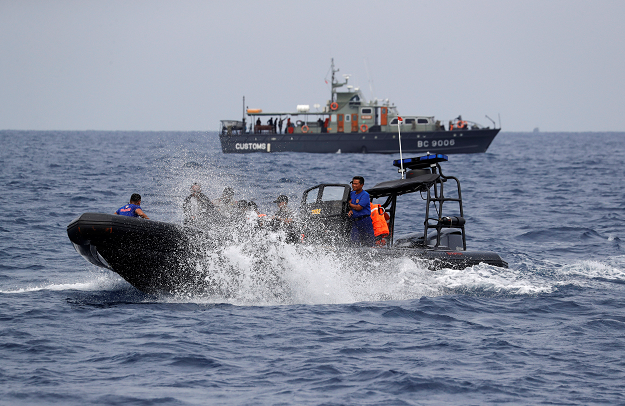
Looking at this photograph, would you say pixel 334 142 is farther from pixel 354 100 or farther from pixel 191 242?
pixel 191 242

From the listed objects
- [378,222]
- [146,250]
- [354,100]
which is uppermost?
[354,100]

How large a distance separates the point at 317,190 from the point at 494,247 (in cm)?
519

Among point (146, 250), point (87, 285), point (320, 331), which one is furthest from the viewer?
point (87, 285)

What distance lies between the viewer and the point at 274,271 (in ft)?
32.6

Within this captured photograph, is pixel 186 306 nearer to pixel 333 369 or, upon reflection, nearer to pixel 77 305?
pixel 77 305

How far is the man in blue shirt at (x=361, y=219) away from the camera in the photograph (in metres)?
10.8

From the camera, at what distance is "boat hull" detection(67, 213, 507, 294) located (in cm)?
928

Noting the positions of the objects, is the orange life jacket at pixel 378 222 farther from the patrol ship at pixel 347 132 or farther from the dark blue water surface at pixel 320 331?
the patrol ship at pixel 347 132

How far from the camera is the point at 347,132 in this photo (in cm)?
4869

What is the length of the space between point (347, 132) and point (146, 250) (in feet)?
130

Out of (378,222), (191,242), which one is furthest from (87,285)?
(378,222)

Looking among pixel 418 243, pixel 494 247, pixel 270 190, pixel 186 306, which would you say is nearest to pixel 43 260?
pixel 186 306

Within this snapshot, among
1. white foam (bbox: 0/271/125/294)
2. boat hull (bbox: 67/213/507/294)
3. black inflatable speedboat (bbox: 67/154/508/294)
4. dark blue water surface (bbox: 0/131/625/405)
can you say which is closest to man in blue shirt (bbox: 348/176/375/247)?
black inflatable speedboat (bbox: 67/154/508/294)

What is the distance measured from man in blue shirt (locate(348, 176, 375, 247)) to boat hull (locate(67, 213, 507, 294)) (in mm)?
711
